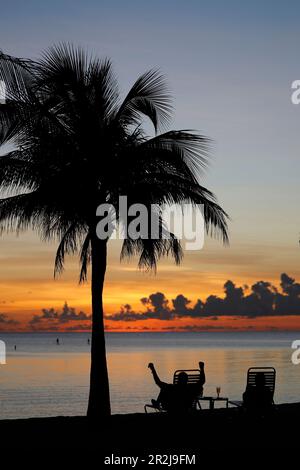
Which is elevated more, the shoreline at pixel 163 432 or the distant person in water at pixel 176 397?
the distant person in water at pixel 176 397

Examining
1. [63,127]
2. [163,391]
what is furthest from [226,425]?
[63,127]

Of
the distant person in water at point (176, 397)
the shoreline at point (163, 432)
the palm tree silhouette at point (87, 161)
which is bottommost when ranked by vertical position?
the shoreline at point (163, 432)

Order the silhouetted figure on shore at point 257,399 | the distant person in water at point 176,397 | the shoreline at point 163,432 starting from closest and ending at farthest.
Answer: the shoreline at point 163,432 → the silhouetted figure on shore at point 257,399 → the distant person in water at point 176,397

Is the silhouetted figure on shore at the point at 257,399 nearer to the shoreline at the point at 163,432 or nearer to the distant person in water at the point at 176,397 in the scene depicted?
the shoreline at the point at 163,432

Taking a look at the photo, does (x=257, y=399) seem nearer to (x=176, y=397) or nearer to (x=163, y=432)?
(x=176, y=397)

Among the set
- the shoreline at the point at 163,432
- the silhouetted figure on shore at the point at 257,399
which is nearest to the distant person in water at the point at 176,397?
the shoreline at the point at 163,432

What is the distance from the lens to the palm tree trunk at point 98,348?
1673cm

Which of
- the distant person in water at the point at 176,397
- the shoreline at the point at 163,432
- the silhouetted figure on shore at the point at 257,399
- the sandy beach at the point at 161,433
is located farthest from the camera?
the distant person in water at the point at 176,397

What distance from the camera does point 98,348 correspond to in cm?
1675

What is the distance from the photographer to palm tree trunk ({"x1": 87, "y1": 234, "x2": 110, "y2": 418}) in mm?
16734

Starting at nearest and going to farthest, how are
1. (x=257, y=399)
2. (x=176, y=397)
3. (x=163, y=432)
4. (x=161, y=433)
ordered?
1. (x=161, y=433)
2. (x=163, y=432)
3. (x=257, y=399)
4. (x=176, y=397)

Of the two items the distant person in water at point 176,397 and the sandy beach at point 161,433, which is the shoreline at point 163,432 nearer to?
the sandy beach at point 161,433

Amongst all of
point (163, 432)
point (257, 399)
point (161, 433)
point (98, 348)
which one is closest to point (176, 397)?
point (257, 399)

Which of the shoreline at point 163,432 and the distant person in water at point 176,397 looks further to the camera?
the distant person in water at point 176,397
